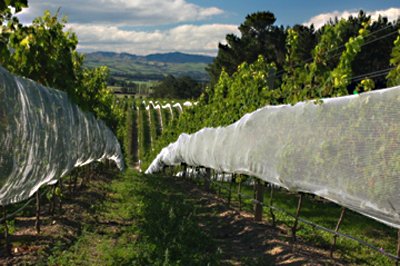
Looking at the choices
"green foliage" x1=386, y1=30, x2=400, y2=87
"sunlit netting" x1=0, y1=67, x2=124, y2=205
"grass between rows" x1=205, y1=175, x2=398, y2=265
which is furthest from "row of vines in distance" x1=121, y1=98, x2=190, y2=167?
"green foliage" x1=386, y1=30, x2=400, y2=87

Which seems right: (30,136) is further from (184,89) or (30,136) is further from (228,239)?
(184,89)

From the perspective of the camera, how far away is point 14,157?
4.29 meters

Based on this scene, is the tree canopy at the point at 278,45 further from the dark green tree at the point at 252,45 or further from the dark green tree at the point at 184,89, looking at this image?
the dark green tree at the point at 184,89

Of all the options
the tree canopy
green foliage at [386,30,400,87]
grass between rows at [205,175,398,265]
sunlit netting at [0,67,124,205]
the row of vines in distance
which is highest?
the tree canopy

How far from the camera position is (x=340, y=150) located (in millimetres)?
3787

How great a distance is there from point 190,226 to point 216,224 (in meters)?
1.45

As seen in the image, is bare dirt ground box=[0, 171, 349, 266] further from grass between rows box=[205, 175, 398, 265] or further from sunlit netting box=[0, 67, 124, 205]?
sunlit netting box=[0, 67, 124, 205]

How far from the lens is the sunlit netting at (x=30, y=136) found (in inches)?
161

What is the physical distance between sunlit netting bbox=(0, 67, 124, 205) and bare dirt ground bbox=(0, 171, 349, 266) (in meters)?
0.96

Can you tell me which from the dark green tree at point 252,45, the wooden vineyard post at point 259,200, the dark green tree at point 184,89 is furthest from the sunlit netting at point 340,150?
the dark green tree at point 184,89

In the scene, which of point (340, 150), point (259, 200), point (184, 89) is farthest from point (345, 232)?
point (184, 89)

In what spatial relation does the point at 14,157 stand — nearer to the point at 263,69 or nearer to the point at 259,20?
the point at 263,69

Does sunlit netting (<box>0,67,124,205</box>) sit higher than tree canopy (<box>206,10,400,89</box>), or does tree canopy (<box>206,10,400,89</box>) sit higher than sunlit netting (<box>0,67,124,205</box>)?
tree canopy (<box>206,10,400,89</box>)

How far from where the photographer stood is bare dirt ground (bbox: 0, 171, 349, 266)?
5.54 meters
